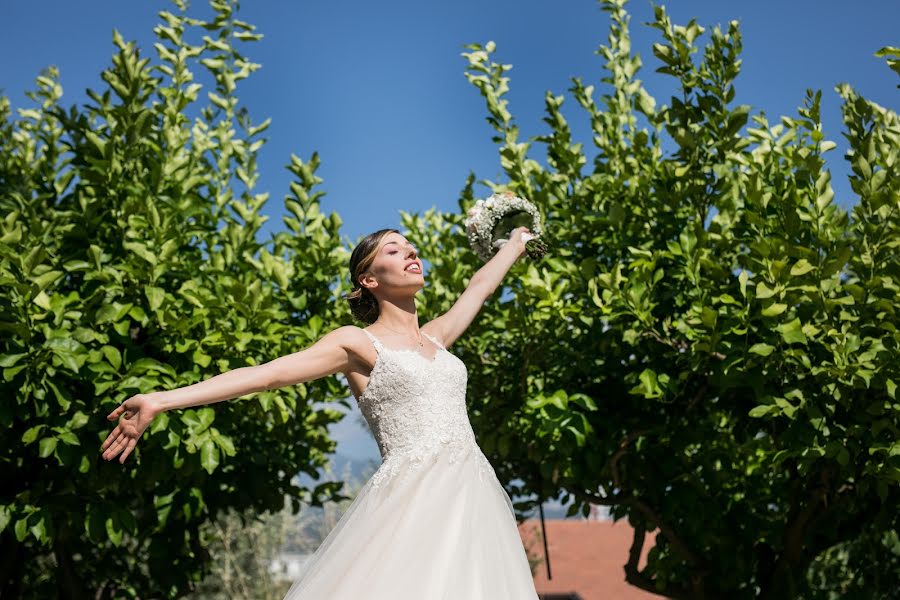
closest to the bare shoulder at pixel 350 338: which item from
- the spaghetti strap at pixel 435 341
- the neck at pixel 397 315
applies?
the neck at pixel 397 315

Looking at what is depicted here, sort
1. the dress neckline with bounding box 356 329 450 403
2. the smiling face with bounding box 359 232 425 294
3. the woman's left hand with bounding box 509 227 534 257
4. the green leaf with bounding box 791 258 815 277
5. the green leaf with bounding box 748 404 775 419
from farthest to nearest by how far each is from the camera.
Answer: the green leaf with bounding box 748 404 775 419
the green leaf with bounding box 791 258 815 277
the woman's left hand with bounding box 509 227 534 257
the smiling face with bounding box 359 232 425 294
the dress neckline with bounding box 356 329 450 403

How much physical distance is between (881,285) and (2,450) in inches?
223

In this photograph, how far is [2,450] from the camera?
6047 mm

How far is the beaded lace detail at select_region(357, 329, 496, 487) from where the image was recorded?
3426 mm

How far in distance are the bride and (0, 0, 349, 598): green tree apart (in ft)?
7.43

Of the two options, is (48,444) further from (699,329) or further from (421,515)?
(699,329)

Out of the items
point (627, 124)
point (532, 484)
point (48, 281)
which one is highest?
point (627, 124)

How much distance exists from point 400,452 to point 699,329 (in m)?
2.79

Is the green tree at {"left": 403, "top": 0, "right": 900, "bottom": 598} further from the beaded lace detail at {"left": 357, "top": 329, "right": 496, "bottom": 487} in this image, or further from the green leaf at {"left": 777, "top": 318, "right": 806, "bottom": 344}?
the beaded lace detail at {"left": 357, "top": 329, "right": 496, "bottom": 487}

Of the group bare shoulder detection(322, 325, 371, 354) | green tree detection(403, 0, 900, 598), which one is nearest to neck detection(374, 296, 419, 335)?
bare shoulder detection(322, 325, 371, 354)

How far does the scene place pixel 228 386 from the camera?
3.05m

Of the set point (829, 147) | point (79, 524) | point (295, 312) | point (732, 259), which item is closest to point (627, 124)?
point (732, 259)

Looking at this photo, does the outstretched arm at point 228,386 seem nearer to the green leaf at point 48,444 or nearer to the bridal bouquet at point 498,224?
the bridal bouquet at point 498,224

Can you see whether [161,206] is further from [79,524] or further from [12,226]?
[79,524]
